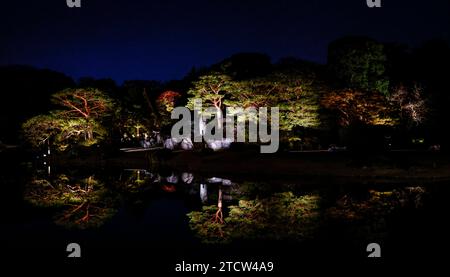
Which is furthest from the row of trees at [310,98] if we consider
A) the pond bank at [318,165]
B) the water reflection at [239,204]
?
the water reflection at [239,204]

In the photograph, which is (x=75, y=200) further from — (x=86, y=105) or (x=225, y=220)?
(x=86, y=105)

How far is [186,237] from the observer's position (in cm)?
1014

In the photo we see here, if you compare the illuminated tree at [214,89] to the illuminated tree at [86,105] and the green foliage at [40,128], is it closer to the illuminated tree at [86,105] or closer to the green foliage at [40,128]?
the illuminated tree at [86,105]

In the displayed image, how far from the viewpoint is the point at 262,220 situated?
11.6 meters

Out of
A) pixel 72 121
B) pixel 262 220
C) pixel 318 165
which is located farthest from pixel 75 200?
pixel 72 121

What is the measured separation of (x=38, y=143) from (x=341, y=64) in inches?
944

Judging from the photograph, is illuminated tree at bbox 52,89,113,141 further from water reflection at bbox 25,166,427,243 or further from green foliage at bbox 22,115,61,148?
water reflection at bbox 25,166,427,243

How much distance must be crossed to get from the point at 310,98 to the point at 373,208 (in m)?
14.8

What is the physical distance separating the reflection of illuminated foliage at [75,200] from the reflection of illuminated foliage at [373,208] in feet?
23.2

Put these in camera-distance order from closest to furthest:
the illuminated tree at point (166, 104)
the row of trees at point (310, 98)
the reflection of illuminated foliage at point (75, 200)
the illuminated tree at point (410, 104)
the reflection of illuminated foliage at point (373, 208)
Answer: the reflection of illuminated foliage at point (373, 208), the reflection of illuminated foliage at point (75, 200), the row of trees at point (310, 98), the illuminated tree at point (410, 104), the illuminated tree at point (166, 104)

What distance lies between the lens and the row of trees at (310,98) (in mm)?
26859
